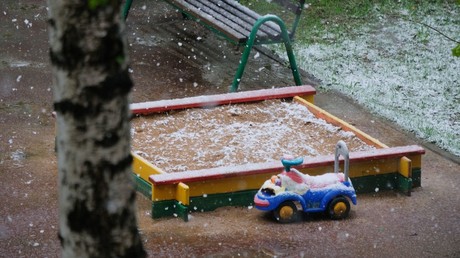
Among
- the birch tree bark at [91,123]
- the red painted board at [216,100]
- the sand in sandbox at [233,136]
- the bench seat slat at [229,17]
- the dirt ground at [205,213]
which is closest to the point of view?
the birch tree bark at [91,123]

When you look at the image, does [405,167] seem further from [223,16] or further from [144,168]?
[223,16]

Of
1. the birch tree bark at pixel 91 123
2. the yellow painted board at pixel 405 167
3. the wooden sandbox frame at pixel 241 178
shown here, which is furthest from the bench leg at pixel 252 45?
the birch tree bark at pixel 91 123

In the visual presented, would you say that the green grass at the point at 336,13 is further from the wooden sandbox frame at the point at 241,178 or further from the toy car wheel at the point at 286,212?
the toy car wheel at the point at 286,212

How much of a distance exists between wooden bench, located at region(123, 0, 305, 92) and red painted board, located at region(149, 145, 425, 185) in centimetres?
221

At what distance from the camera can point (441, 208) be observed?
7.75 m

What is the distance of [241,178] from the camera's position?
24.4ft

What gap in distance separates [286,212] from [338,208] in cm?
40

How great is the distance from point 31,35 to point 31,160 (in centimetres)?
371

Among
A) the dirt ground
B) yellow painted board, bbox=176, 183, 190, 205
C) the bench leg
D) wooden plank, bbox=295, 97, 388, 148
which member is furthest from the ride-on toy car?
the bench leg

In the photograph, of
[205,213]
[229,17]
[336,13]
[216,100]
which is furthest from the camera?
[336,13]

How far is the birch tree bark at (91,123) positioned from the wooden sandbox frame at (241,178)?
3.93m

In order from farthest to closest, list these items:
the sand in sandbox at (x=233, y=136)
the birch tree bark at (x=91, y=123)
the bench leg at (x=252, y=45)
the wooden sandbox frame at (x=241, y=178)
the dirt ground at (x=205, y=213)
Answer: the bench leg at (x=252, y=45) < the sand in sandbox at (x=233, y=136) < the wooden sandbox frame at (x=241, y=178) < the dirt ground at (x=205, y=213) < the birch tree bark at (x=91, y=123)

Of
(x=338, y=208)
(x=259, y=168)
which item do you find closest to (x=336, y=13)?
(x=259, y=168)

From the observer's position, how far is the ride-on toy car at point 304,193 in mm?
7168
